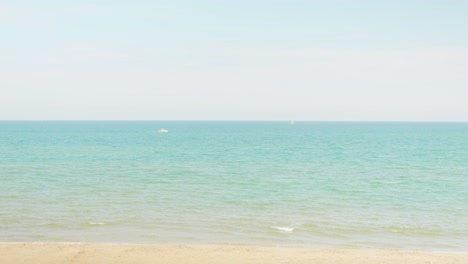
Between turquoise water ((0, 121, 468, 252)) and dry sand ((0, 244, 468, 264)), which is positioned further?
turquoise water ((0, 121, 468, 252))

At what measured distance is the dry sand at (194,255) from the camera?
46.5ft

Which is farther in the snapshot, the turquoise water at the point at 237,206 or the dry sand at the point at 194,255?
the turquoise water at the point at 237,206

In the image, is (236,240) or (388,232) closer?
(236,240)

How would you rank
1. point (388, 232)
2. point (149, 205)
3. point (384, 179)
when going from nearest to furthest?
point (388, 232)
point (149, 205)
point (384, 179)

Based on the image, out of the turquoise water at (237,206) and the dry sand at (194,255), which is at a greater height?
the dry sand at (194,255)

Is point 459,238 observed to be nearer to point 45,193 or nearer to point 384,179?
point 384,179

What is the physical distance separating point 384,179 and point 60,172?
24.7m

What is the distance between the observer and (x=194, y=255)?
48.7 ft

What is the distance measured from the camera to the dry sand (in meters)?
14.2

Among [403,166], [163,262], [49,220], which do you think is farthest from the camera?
[403,166]

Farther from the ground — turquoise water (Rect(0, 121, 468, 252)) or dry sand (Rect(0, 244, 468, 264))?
dry sand (Rect(0, 244, 468, 264))

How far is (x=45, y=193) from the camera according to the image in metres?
27.2

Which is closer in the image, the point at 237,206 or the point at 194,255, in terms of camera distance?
the point at 194,255

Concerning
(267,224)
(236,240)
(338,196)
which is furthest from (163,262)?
(338,196)
